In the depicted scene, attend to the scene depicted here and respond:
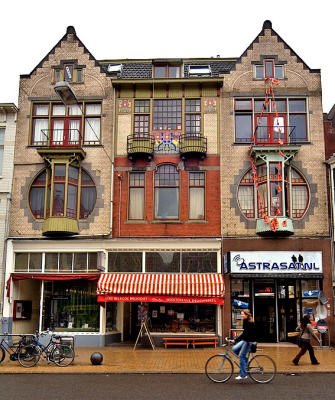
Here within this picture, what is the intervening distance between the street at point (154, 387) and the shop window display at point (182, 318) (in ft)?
25.0

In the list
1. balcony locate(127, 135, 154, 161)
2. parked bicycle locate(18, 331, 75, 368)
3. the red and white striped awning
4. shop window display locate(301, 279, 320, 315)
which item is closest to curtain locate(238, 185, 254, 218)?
the red and white striped awning

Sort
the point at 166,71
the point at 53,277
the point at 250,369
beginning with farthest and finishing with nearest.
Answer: the point at 166,71
the point at 53,277
the point at 250,369

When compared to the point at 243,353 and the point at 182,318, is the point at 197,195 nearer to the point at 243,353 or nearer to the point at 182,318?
the point at 182,318

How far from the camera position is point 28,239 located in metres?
23.0

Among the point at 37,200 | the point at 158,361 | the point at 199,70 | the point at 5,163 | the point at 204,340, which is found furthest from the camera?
the point at 199,70

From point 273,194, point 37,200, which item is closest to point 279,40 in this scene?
point 273,194

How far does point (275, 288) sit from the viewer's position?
888 inches

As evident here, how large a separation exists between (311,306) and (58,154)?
1318cm

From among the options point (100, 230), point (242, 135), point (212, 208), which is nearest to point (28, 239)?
point (100, 230)

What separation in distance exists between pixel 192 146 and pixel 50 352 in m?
11.1

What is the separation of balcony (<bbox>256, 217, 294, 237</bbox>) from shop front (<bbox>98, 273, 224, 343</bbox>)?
2.72 m

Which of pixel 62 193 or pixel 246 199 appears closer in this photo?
pixel 62 193

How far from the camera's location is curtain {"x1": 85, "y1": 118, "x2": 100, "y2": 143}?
2394 centimetres

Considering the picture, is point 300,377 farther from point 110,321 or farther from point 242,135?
point 242,135
